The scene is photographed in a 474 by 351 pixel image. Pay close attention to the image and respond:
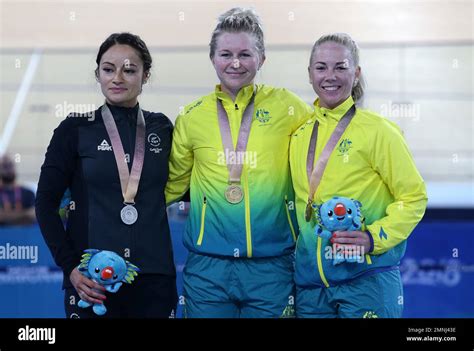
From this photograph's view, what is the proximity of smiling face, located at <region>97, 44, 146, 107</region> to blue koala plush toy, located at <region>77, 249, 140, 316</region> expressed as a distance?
60 cm

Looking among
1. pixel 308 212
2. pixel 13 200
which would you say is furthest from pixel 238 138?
pixel 13 200

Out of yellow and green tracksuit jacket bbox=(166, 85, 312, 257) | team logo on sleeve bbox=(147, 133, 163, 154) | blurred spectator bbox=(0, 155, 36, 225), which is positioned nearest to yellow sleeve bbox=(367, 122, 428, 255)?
yellow and green tracksuit jacket bbox=(166, 85, 312, 257)

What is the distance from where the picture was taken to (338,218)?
125 inches

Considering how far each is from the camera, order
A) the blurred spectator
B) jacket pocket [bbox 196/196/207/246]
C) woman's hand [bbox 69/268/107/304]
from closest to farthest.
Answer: woman's hand [bbox 69/268/107/304] < jacket pocket [bbox 196/196/207/246] < the blurred spectator

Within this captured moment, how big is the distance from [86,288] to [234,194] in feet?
2.16

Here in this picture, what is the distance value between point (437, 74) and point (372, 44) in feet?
1.79

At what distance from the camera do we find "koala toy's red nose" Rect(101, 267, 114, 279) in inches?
127

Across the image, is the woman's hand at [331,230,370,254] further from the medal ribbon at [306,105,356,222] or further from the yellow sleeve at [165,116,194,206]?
the yellow sleeve at [165,116,194,206]

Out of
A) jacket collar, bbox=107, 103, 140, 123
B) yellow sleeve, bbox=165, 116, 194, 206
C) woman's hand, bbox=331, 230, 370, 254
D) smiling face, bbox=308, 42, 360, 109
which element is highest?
smiling face, bbox=308, 42, 360, 109

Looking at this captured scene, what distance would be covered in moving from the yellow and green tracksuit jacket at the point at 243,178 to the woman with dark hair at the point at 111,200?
5.8 inches

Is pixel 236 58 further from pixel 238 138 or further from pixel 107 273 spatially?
pixel 107 273

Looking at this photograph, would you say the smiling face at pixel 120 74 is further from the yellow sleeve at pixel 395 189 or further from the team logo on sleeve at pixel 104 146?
the yellow sleeve at pixel 395 189

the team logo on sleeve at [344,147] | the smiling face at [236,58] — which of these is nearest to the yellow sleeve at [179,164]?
the smiling face at [236,58]

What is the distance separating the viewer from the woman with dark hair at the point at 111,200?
334 cm
